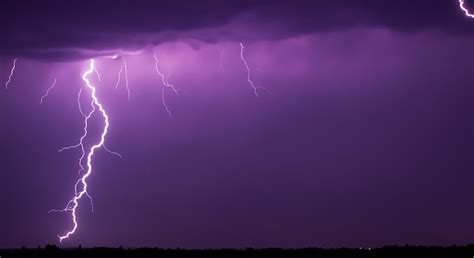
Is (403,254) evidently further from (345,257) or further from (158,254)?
(158,254)

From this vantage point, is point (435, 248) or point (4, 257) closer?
point (4, 257)

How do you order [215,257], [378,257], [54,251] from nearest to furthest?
[378,257] → [215,257] → [54,251]

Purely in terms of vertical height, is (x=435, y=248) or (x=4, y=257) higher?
(x=435, y=248)

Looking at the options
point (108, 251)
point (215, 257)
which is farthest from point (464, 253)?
point (108, 251)

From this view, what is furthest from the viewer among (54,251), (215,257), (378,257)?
(54,251)

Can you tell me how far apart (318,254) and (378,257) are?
774cm

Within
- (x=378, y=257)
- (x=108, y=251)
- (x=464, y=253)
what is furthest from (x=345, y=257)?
(x=108, y=251)

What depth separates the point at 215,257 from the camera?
174 feet

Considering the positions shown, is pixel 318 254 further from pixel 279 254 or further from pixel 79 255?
pixel 79 255

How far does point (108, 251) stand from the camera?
184 ft

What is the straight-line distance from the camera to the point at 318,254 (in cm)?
5622

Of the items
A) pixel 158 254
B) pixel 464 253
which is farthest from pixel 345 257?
pixel 158 254

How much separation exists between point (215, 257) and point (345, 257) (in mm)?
7290

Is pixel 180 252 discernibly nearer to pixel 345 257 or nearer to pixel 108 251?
pixel 108 251
